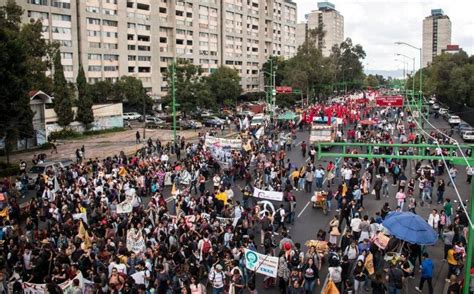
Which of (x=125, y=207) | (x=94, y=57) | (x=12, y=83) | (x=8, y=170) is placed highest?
(x=94, y=57)

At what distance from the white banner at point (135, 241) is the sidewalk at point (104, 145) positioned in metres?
27.5

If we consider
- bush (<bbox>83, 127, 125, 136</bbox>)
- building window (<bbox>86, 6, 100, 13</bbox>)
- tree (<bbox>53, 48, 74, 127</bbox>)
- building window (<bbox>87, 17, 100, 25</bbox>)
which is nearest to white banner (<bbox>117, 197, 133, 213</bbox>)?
tree (<bbox>53, 48, 74, 127</bbox>)

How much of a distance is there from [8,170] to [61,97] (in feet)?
67.3

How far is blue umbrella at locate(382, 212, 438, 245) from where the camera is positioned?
14.0 meters

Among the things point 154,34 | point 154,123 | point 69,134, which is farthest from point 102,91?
point 69,134

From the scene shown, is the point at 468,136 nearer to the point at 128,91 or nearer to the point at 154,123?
the point at 154,123

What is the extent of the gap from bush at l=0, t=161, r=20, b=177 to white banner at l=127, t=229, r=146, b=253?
22.1 meters

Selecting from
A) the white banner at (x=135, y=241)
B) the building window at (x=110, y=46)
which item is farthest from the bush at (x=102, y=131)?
the white banner at (x=135, y=241)

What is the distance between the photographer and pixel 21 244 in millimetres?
15500

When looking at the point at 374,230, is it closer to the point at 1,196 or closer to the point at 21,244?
the point at 21,244

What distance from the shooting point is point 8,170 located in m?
34.2

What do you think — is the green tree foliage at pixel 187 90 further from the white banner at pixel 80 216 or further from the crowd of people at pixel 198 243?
the white banner at pixel 80 216

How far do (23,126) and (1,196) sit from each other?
838 inches

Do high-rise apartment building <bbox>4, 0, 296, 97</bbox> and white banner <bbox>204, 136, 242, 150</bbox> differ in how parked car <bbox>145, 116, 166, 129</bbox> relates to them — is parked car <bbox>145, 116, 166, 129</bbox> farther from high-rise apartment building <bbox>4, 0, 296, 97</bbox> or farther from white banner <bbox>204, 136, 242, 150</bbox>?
Answer: white banner <bbox>204, 136, 242, 150</bbox>
